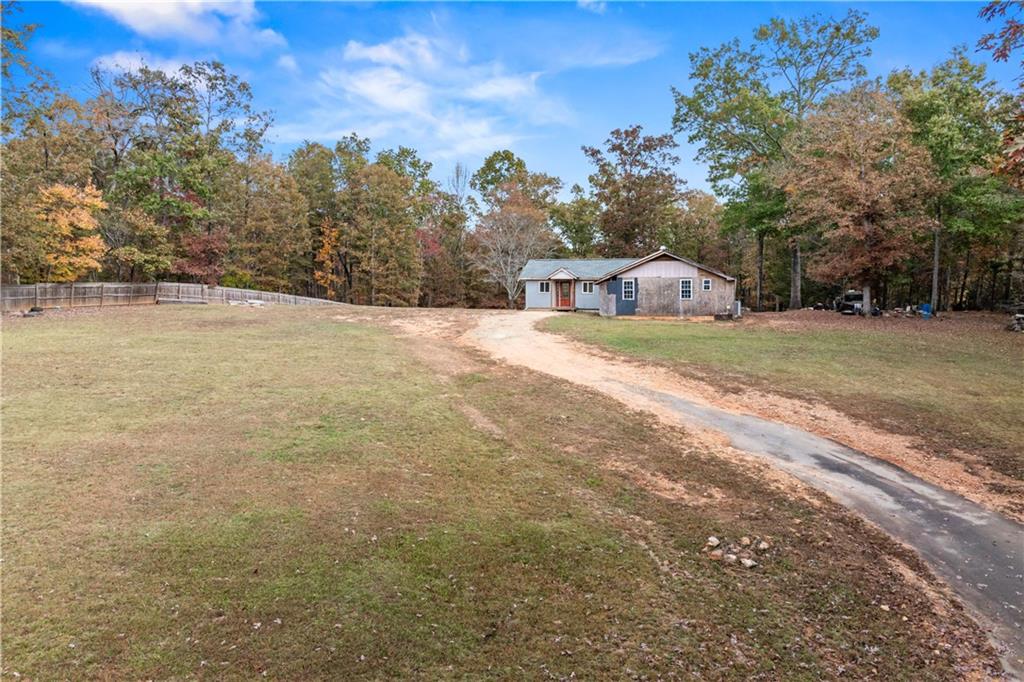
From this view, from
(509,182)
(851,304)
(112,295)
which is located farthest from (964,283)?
(112,295)

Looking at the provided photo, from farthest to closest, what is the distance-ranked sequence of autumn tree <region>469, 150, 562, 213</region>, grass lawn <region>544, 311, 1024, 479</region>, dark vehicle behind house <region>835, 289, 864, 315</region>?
autumn tree <region>469, 150, 562, 213</region>, dark vehicle behind house <region>835, 289, 864, 315</region>, grass lawn <region>544, 311, 1024, 479</region>

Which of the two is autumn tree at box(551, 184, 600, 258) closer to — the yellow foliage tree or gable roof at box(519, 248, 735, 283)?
gable roof at box(519, 248, 735, 283)

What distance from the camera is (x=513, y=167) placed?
5425 cm

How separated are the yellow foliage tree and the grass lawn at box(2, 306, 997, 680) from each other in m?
18.6

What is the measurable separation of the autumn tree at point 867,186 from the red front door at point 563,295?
15.4 meters

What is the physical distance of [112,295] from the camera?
27.5 m

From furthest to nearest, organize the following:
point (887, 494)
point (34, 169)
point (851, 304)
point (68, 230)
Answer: point (851, 304)
point (34, 169)
point (68, 230)
point (887, 494)

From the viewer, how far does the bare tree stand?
42.1 m

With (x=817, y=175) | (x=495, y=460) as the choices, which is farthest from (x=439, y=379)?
(x=817, y=175)

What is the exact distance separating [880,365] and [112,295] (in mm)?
34593

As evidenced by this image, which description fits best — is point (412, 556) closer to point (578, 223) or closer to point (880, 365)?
point (880, 365)

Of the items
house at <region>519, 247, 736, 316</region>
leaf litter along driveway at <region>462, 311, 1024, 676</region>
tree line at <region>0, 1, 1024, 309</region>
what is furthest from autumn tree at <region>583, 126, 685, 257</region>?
leaf litter along driveway at <region>462, 311, 1024, 676</region>

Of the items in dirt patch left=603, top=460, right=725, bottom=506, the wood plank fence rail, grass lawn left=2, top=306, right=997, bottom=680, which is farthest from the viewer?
the wood plank fence rail

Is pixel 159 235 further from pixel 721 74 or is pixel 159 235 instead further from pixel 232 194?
pixel 721 74
